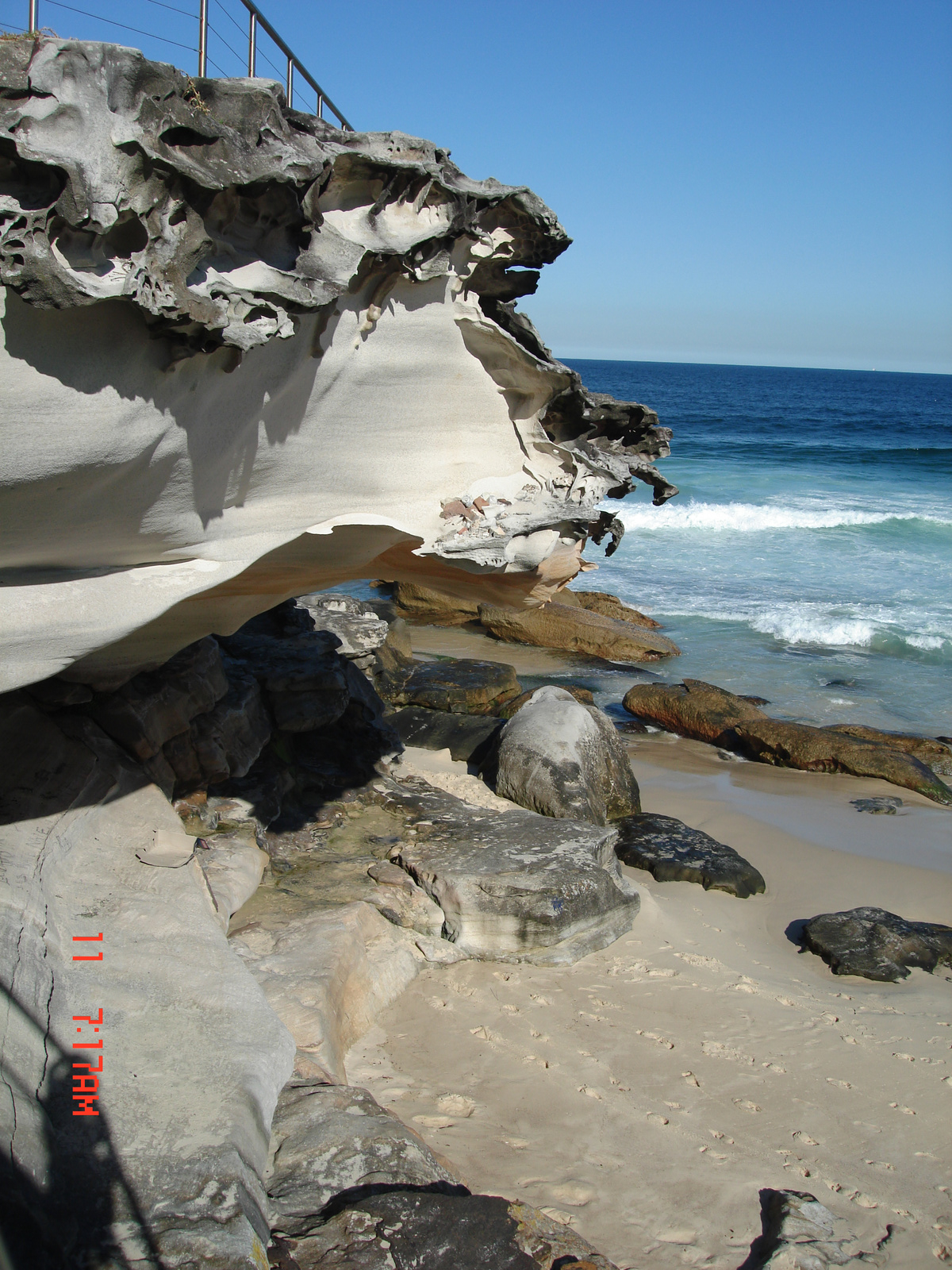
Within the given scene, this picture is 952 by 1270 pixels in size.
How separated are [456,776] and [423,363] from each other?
3.26m

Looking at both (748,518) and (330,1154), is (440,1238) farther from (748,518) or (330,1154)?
(748,518)

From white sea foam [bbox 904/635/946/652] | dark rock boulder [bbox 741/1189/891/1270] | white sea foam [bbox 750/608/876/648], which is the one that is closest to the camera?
dark rock boulder [bbox 741/1189/891/1270]

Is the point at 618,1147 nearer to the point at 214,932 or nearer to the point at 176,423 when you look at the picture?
the point at 214,932

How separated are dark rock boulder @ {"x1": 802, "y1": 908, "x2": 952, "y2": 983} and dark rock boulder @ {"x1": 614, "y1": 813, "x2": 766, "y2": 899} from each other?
51 centimetres

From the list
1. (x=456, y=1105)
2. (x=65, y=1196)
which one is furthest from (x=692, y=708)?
(x=65, y=1196)

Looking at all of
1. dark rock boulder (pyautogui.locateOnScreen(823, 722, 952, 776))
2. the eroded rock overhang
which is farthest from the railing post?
dark rock boulder (pyautogui.locateOnScreen(823, 722, 952, 776))

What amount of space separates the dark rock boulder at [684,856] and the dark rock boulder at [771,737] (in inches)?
79.9

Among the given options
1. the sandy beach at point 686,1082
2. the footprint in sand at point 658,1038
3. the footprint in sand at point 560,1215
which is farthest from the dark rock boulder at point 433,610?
the footprint in sand at point 560,1215

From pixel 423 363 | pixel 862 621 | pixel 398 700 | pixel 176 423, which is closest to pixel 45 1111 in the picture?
pixel 176 423

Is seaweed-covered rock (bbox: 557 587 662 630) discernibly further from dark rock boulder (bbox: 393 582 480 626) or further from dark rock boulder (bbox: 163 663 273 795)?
dark rock boulder (bbox: 163 663 273 795)

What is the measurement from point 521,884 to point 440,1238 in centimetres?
196

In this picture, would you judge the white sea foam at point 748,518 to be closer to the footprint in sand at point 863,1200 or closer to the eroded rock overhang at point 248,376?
the eroded rock overhang at point 248,376

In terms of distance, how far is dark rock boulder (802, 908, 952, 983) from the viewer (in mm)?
4773

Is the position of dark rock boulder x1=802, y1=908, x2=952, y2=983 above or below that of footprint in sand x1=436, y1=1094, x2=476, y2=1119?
below
